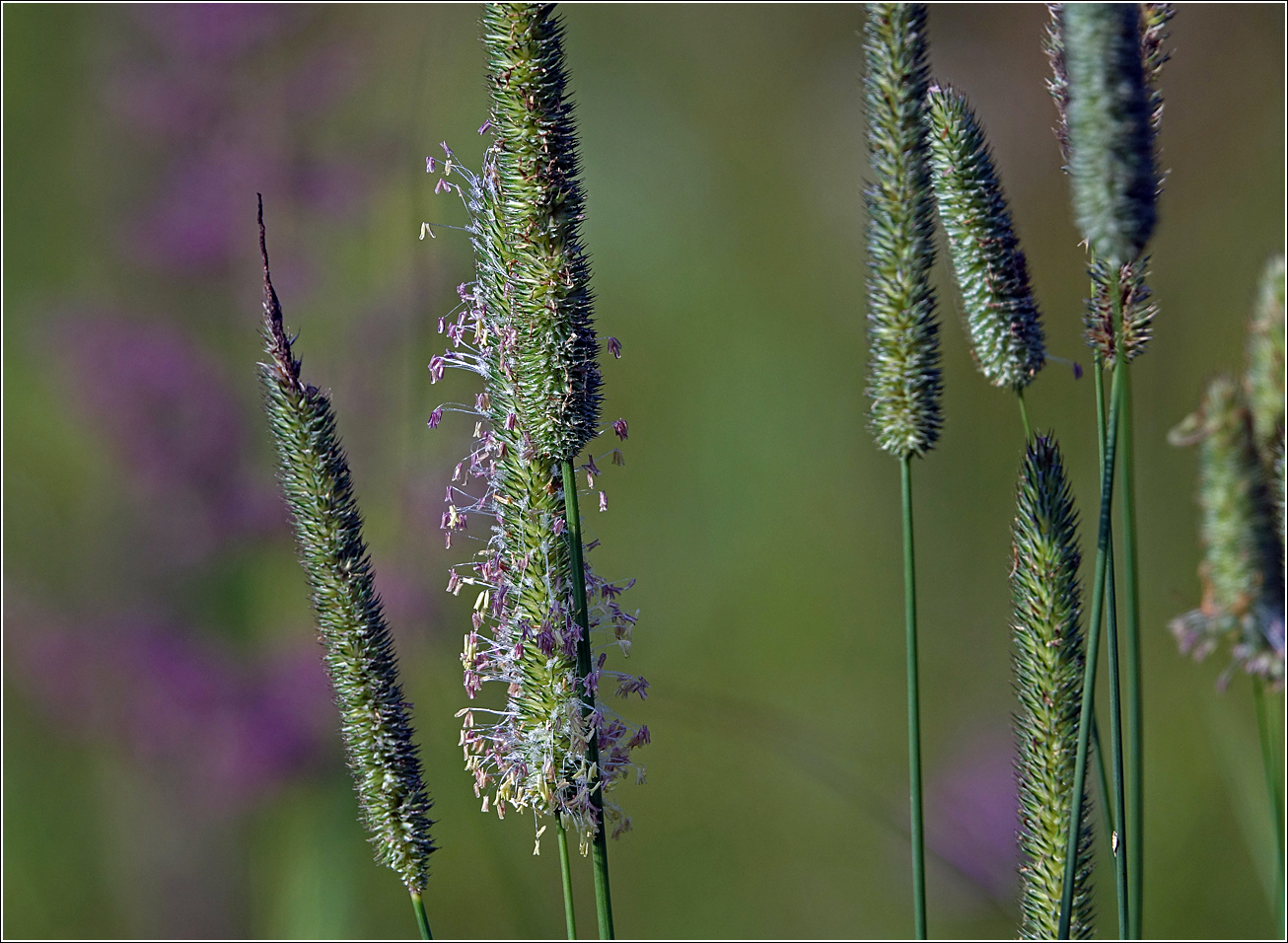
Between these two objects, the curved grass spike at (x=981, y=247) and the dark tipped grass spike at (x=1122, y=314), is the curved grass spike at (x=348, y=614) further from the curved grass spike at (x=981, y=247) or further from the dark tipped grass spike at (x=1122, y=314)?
the dark tipped grass spike at (x=1122, y=314)

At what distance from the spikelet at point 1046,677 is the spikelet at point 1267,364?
0.92 ft

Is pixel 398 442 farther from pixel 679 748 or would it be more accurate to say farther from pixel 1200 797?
pixel 1200 797

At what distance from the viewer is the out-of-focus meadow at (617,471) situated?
9.80 ft

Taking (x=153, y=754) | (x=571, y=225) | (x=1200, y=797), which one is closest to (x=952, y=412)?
(x=1200, y=797)

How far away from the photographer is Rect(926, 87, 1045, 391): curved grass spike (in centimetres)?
120

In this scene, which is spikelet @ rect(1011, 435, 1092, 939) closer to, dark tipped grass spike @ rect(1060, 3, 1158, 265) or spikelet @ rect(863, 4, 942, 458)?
spikelet @ rect(863, 4, 942, 458)

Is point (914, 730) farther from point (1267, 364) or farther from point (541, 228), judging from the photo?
point (541, 228)

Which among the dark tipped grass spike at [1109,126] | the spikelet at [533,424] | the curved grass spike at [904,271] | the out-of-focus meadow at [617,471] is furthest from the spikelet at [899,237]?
the out-of-focus meadow at [617,471]

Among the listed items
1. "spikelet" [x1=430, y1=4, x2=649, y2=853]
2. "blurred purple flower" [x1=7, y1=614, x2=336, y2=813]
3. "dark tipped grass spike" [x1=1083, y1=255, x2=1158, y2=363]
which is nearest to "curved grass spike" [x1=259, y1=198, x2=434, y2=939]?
"spikelet" [x1=430, y1=4, x2=649, y2=853]

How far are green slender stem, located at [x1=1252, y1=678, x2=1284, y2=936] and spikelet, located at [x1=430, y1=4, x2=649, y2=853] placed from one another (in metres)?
0.64

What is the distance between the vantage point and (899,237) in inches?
48.7

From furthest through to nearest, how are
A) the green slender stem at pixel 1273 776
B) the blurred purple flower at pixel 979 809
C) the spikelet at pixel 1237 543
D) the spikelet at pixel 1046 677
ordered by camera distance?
the blurred purple flower at pixel 979 809, the spikelet at pixel 1046 677, the green slender stem at pixel 1273 776, the spikelet at pixel 1237 543

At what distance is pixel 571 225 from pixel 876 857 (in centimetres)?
330

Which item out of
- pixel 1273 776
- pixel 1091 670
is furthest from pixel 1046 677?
pixel 1273 776
